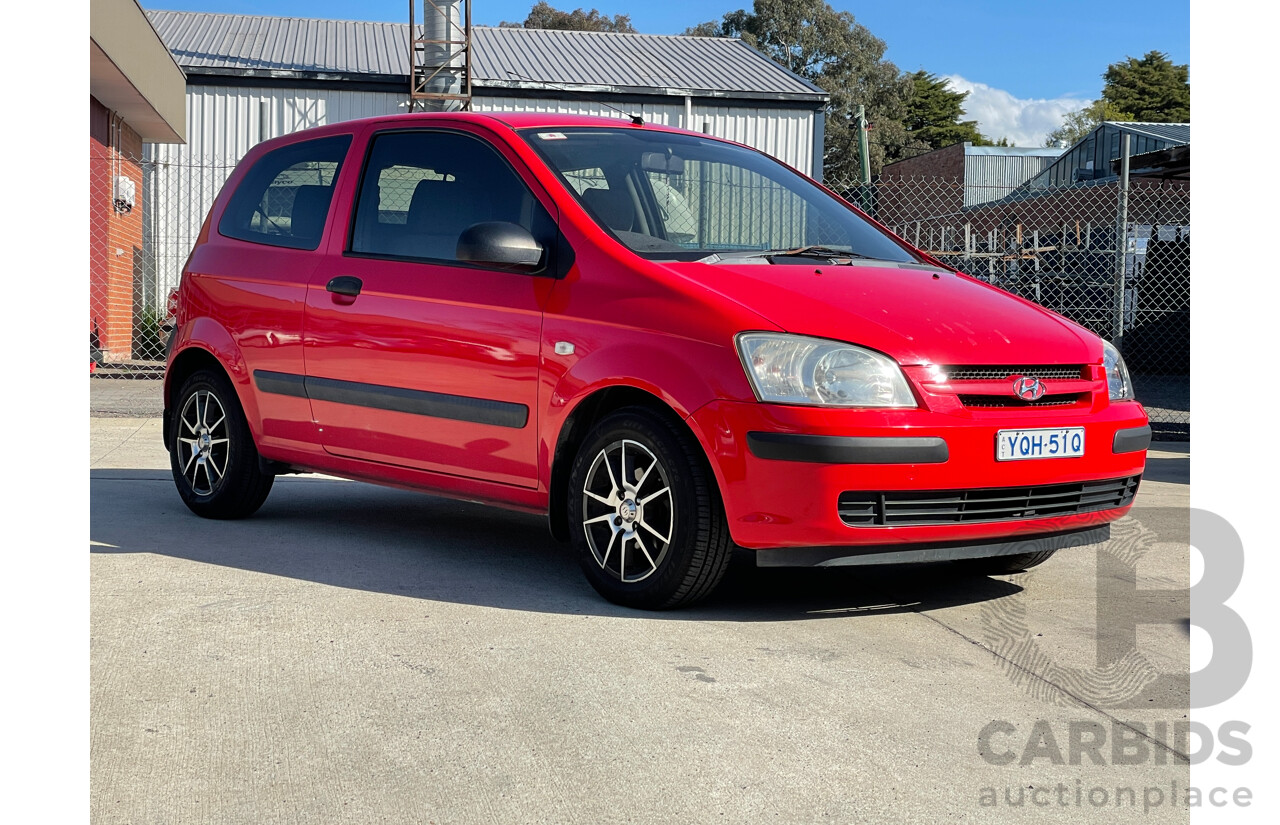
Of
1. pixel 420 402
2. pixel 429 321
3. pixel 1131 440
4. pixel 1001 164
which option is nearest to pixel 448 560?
pixel 420 402

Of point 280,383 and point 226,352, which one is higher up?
point 226,352

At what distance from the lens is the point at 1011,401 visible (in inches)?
165

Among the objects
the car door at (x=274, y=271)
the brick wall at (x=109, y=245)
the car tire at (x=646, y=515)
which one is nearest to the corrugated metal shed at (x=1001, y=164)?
the brick wall at (x=109, y=245)

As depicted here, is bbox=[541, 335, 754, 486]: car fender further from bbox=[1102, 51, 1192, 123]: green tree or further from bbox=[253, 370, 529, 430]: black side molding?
bbox=[1102, 51, 1192, 123]: green tree

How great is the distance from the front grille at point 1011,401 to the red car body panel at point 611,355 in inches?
1.3

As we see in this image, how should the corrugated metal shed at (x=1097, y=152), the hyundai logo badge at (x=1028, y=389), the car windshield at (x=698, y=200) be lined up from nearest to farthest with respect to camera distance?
1. the hyundai logo badge at (x=1028, y=389)
2. the car windshield at (x=698, y=200)
3. the corrugated metal shed at (x=1097, y=152)

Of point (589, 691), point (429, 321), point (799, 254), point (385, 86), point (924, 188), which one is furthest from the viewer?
point (924, 188)

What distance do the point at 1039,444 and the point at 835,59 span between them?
2305 inches

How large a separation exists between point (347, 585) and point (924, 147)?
6883cm

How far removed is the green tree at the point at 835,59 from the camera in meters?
59.2

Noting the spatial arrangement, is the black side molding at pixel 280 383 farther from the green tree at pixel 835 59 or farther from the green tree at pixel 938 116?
the green tree at pixel 938 116

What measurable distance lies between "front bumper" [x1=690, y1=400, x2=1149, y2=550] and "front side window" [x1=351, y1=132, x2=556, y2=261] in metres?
1.26

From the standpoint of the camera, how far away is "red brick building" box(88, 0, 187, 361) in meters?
15.1

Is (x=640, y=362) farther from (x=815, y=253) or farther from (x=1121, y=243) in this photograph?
(x=1121, y=243)
